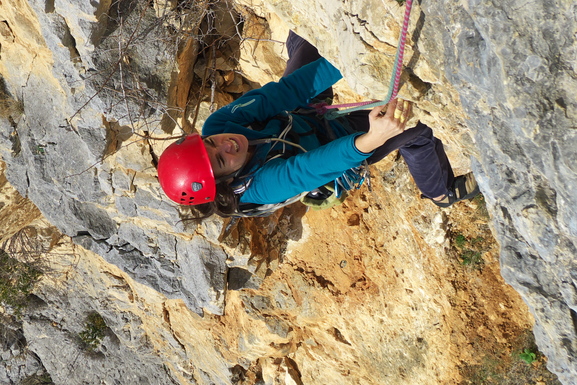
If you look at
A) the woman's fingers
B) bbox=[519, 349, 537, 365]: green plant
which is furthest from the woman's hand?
bbox=[519, 349, 537, 365]: green plant

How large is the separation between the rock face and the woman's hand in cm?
12

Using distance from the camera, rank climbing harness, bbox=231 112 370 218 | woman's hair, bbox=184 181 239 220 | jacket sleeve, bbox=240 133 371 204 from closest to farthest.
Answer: jacket sleeve, bbox=240 133 371 204 → climbing harness, bbox=231 112 370 218 → woman's hair, bbox=184 181 239 220

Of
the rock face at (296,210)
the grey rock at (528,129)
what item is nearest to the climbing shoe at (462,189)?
the rock face at (296,210)

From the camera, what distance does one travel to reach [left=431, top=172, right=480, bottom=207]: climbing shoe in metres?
3.13

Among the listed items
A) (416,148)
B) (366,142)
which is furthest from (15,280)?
(366,142)

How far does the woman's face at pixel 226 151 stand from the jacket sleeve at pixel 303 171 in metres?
0.16

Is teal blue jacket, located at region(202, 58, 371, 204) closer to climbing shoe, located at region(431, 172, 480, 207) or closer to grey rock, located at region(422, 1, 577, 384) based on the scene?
grey rock, located at region(422, 1, 577, 384)

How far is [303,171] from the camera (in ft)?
7.72

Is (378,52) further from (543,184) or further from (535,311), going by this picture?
(535,311)

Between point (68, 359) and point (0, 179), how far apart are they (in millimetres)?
5206

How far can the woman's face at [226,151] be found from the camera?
2553mm

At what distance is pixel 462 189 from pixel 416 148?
63 centimetres

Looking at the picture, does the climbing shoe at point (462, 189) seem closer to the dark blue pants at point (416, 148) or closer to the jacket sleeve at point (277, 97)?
the dark blue pants at point (416, 148)

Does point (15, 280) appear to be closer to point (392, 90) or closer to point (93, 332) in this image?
point (93, 332)
